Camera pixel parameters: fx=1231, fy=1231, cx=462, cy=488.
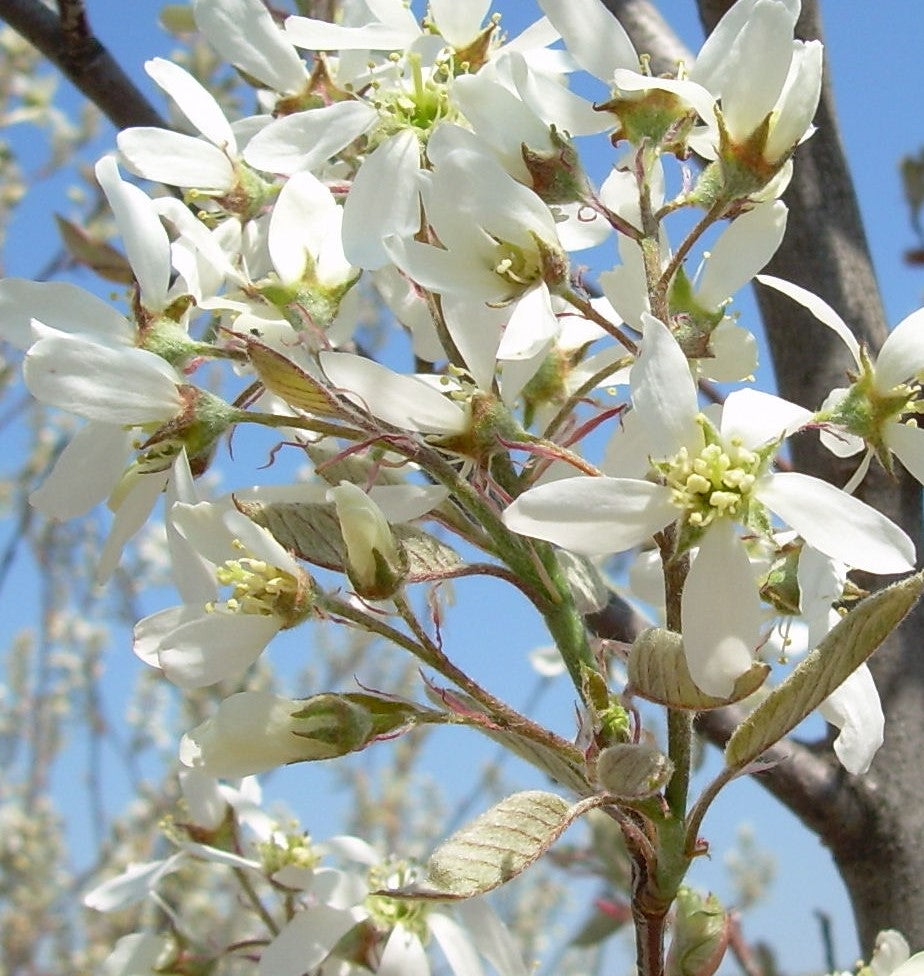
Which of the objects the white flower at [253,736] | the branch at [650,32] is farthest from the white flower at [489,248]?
the branch at [650,32]

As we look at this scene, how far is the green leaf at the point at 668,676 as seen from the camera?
20.5 inches

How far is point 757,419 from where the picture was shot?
592mm

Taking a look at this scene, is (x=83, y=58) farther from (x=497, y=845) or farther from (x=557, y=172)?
(x=497, y=845)

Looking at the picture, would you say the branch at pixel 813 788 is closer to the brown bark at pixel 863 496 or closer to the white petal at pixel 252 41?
the brown bark at pixel 863 496

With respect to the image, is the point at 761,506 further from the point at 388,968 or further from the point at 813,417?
the point at 388,968

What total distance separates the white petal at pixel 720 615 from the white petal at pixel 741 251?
155 millimetres

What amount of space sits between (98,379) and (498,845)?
0.29 meters

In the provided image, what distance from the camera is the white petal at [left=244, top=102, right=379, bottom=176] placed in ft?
2.41

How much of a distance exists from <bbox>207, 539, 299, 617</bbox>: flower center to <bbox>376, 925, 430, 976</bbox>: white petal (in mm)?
336

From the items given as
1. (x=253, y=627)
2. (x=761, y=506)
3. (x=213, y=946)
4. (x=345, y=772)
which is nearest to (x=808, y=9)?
(x=761, y=506)

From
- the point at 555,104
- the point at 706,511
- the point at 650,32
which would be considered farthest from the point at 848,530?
the point at 650,32

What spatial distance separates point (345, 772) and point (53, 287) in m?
3.83

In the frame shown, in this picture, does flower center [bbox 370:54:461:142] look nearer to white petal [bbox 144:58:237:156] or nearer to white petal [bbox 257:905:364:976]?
white petal [bbox 144:58:237:156]

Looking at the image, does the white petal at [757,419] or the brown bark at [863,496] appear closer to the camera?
the white petal at [757,419]
